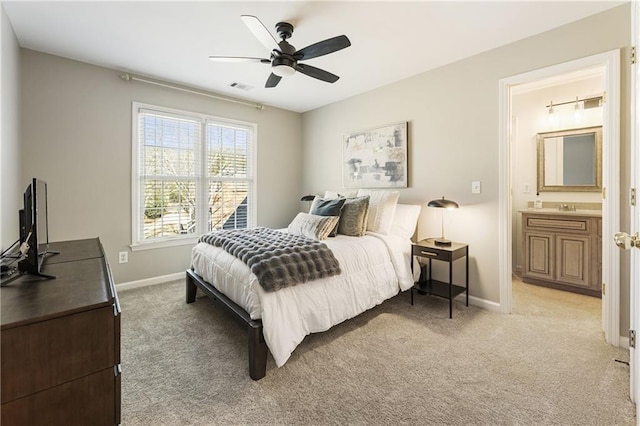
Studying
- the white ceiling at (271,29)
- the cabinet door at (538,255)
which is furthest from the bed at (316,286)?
the cabinet door at (538,255)

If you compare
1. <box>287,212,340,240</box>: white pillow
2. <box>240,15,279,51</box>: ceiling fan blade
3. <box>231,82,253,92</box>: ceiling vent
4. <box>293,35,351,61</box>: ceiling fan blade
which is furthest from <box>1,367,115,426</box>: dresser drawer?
<box>231,82,253,92</box>: ceiling vent

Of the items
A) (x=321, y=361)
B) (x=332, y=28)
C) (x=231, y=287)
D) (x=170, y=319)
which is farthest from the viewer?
(x=170, y=319)

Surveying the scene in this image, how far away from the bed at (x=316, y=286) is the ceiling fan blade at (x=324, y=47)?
5.25ft

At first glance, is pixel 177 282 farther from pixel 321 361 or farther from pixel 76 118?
pixel 321 361

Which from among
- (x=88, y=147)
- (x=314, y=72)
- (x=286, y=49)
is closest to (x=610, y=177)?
(x=314, y=72)

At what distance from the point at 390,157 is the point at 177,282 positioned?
10.5ft

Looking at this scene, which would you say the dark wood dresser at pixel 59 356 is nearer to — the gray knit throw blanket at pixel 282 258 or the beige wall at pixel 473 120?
the gray knit throw blanket at pixel 282 258

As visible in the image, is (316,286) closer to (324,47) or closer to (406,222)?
(406,222)

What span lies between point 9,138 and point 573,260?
5.72 m

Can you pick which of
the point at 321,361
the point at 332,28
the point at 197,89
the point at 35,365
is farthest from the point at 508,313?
the point at 197,89

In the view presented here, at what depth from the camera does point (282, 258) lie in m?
2.07

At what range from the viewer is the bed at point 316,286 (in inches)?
73.0

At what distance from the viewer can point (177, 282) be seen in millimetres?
3670

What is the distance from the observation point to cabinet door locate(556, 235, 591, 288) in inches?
126
